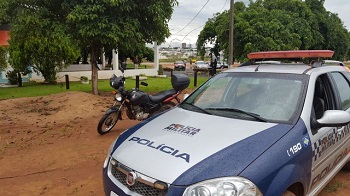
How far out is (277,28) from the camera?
17.0 metres

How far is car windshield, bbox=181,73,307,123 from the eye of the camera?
277cm

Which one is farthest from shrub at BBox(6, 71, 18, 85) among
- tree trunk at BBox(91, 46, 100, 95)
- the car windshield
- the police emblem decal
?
the police emblem decal

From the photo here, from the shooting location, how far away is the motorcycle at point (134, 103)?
584 centimetres

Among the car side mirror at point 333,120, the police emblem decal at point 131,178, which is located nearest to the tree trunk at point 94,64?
the police emblem decal at point 131,178

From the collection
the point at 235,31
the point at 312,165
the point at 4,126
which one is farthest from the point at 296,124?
the point at 235,31

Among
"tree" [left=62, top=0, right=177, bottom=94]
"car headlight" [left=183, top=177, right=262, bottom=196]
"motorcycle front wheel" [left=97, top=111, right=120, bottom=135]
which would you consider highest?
"tree" [left=62, top=0, right=177, bottom=94]

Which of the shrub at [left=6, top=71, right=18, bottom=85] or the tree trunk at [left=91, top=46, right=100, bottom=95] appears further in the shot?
the shrub at [left=6, top=71, right=18, bottom=85]

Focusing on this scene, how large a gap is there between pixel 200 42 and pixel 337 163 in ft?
80.6

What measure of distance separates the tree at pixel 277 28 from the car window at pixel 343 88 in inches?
517

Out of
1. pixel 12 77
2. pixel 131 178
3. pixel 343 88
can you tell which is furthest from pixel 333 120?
pixel 12 77

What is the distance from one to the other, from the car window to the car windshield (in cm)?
81

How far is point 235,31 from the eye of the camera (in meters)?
17.8

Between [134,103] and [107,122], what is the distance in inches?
26.7

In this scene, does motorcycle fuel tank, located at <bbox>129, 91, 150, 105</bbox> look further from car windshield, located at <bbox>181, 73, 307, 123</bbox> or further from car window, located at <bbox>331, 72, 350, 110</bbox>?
car window, located at <bbox>331, 72, 350, 110</bbox>
